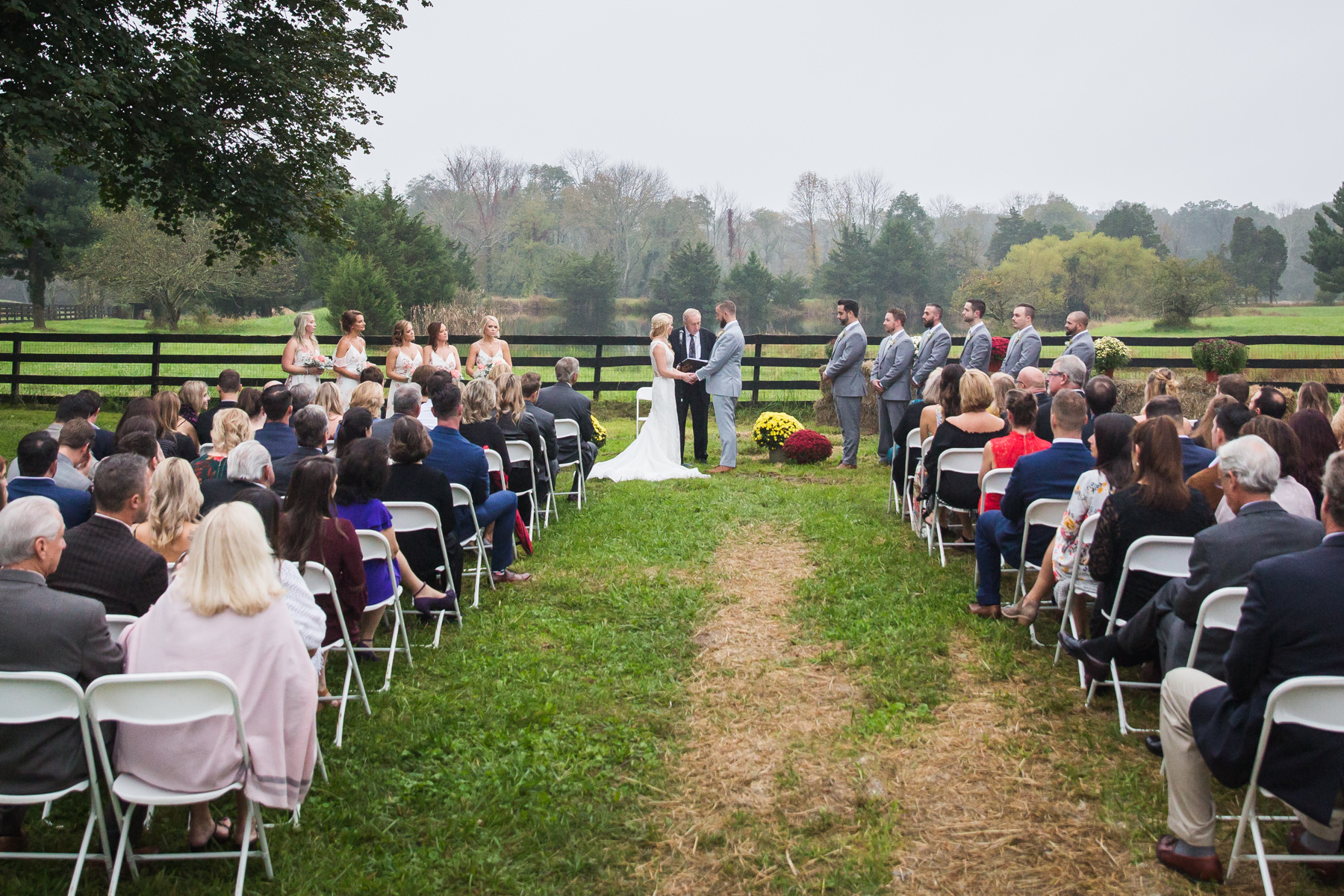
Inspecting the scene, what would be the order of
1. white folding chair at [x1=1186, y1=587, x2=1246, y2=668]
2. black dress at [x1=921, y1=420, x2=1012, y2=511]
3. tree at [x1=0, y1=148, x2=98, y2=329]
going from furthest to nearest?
tree at [x1=0, y1=148, x2=98, y2=329] → black dress at [x1=921, y1=420, x2=1012, y2=511] → white folding chair at [x1=1186, y1=587, x2=1246, y2=668]

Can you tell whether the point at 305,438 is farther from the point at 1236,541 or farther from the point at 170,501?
the point at 1236,541

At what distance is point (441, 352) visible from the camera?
10.5m

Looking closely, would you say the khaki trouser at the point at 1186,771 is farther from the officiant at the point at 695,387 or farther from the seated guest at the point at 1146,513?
the officiant at the point at 695,387

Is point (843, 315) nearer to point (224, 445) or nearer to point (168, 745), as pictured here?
point (224, 445)

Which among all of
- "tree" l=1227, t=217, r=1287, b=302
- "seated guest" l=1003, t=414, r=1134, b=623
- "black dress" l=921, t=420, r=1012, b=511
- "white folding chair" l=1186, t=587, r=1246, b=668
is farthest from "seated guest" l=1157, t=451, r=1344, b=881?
"tree" l=1227, t=217, r=1287, b=302

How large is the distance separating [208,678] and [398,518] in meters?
2.36

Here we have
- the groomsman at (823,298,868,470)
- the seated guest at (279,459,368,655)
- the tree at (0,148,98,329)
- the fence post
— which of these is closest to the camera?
the seated guest at (279,459,368,655)

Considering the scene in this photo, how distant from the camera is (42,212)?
3525cm

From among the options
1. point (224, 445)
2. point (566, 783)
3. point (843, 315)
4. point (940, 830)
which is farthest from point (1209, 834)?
point (843, 315)

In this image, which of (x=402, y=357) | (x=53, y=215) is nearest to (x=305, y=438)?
(x=402, y=357)

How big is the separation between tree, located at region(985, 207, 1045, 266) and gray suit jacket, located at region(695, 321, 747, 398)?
1678 inches

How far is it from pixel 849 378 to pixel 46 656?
963 centimetres

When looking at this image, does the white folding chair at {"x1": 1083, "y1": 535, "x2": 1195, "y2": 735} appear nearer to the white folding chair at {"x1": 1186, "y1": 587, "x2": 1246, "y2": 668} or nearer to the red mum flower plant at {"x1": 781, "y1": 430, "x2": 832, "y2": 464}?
the white folding chair at {"x1": 1186, "y1": 587, "x2": 1246, "y2": 668}

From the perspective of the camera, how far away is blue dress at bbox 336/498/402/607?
444 centimetres
